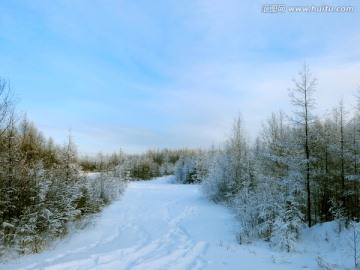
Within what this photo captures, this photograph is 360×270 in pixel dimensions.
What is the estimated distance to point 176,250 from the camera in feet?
28.7

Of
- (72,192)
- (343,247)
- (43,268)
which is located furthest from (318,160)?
(43,268)

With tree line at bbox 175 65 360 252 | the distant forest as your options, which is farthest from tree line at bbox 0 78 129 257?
tree line at bbox 175 65 360 252

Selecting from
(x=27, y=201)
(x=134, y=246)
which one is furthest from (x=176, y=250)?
(x=27, y=201)

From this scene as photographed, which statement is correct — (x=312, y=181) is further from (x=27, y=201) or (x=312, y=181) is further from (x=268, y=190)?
(x=27, y=201)

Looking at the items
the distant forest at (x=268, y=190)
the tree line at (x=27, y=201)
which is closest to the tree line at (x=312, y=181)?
the distant forest at (x=268, y=190)

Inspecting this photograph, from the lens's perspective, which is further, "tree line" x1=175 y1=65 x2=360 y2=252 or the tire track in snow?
"tree line" x1=175 y1=65 x2=360 y2=252

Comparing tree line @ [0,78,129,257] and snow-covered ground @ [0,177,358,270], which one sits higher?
tree line @ [0,78,129,257]

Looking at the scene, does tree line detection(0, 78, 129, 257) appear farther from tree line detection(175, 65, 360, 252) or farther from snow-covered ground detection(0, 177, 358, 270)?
tree line detection(175, 65, 360, 252)

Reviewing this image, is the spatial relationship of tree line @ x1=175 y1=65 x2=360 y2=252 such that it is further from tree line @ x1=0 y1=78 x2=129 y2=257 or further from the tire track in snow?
tree line @ x1=0 y1=78 x2=129 y2=257

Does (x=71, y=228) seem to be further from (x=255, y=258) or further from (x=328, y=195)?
(x=328, y=195)

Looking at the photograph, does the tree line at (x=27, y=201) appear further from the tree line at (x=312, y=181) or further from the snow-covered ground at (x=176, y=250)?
the tree line at (x=312, y=181)

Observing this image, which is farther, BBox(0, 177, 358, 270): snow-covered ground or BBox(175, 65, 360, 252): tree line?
BBox(175, 65, 360, 252): tree line

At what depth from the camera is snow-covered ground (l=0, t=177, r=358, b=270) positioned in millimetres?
7371

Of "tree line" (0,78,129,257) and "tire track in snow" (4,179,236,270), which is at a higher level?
"tree line" (0,78,129,257)
